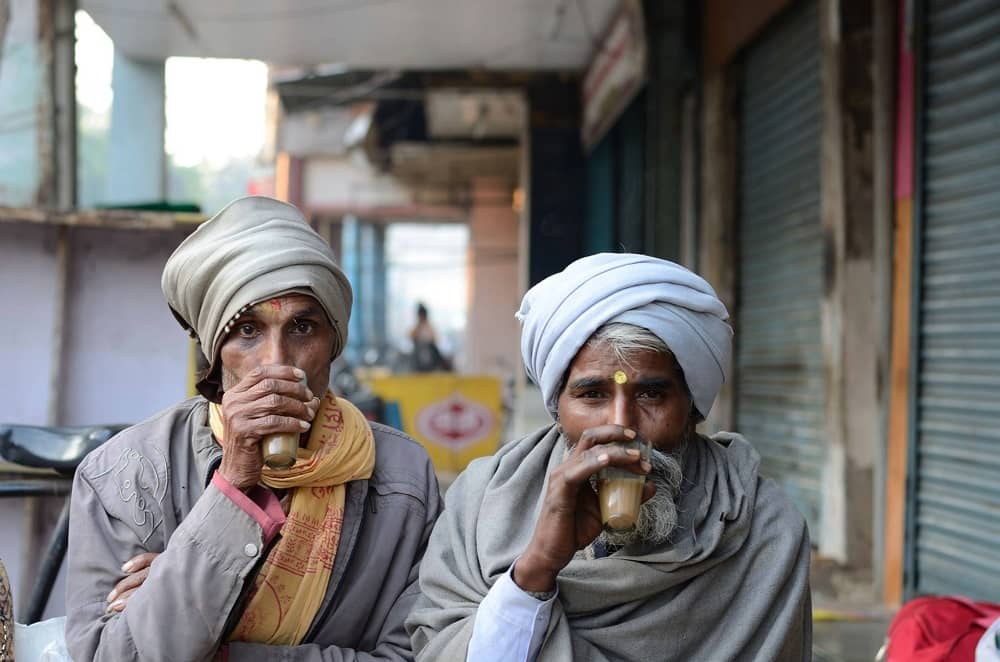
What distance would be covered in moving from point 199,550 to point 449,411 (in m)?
8.80

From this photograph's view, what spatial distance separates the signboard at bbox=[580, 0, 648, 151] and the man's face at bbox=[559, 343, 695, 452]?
19.2 ft

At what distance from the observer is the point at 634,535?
6.49 feet

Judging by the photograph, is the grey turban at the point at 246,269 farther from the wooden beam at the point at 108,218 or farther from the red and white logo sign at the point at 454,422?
the red and white logo sign at the point at 454,422

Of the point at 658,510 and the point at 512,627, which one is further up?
the point at 658,510

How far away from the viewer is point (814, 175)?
6109 millimetres

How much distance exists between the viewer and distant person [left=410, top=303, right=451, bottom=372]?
15.8m

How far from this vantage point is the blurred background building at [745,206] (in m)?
4.38

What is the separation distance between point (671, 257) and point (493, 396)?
10.8 ft

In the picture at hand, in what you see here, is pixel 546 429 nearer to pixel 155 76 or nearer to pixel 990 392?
pixel 990 392

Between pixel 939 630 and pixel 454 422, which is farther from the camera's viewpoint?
pixel 454 422

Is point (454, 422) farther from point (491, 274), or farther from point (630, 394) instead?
point (491, 274)

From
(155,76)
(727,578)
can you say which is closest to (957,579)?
(727,578)

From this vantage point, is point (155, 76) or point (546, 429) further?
point (155, 76)

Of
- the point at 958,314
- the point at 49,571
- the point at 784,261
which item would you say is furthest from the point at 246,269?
the point at 784,261
